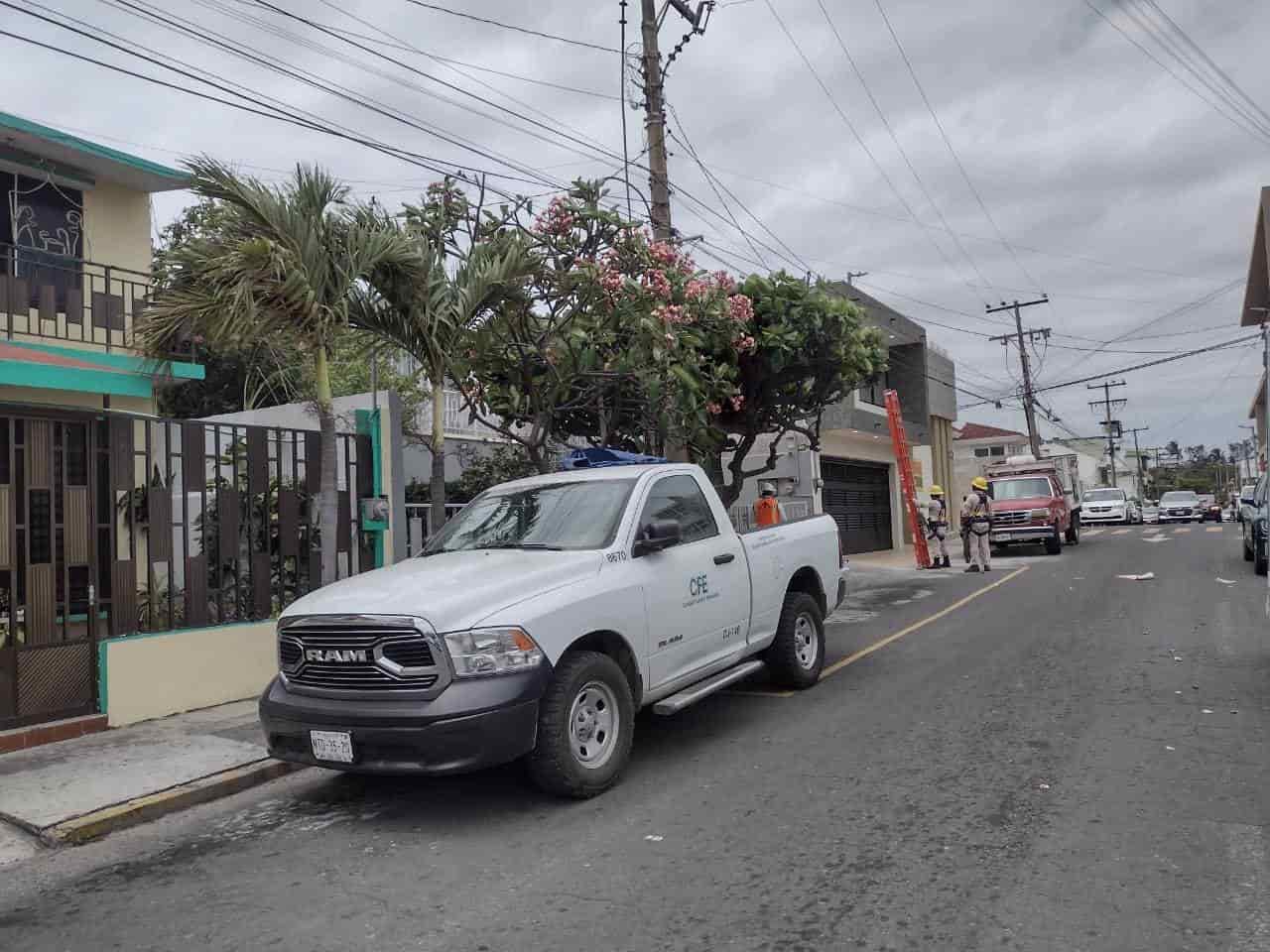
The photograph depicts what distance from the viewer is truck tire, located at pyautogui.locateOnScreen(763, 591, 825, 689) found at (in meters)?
8.00

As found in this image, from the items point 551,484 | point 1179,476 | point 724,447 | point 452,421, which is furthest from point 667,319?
point 1179,476

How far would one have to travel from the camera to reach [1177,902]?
3816 millimetres

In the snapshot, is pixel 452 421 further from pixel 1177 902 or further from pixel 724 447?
pixel 1177 902

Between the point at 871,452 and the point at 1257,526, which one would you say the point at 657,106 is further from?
the point at 871,452

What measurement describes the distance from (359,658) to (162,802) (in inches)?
72.7

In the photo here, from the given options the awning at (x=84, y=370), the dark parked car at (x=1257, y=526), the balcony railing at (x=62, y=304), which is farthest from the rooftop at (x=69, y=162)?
the dark parked car at (x=1257, y=526)

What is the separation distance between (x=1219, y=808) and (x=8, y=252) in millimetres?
10804

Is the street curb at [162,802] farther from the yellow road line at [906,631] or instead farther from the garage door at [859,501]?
the garage door at [859,501]

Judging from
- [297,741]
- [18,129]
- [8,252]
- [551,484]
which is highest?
[18,129]

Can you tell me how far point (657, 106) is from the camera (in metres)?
14.5

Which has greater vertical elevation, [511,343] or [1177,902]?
[511,343]

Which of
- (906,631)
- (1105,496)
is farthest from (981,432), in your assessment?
(906,631)

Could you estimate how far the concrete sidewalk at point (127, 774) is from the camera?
570cm

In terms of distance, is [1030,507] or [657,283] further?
[1030,507]
